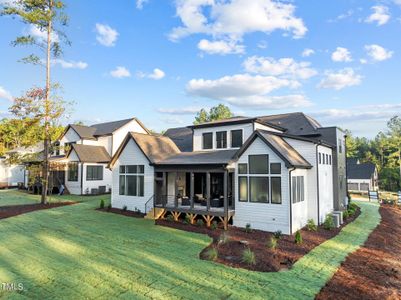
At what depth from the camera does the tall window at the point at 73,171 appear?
1159 inches

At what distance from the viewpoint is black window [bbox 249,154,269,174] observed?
49.0 feet

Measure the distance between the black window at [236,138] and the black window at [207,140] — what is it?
1.82 meters

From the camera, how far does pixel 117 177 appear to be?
69.2 ft

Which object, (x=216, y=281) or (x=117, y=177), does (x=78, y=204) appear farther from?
(x=216, y=281)

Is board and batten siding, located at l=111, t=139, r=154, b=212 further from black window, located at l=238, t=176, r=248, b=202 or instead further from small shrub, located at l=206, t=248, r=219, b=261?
small shrub, located at l=206, t=248, r=219, b=261

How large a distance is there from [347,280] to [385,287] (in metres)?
1.13

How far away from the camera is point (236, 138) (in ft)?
64.2

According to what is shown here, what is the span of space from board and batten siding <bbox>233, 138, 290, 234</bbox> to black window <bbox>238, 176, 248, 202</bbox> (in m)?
0.19

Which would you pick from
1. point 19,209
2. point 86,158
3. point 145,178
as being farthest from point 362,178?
point 19,209

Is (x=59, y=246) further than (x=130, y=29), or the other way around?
(x=130, y=29)

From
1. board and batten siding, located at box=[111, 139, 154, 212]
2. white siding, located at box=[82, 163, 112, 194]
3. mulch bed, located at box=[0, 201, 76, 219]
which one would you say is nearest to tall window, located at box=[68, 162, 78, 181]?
white siding, located at box=[82, 163, 112, 194]

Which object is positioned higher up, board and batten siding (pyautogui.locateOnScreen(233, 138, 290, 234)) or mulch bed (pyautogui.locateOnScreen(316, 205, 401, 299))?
board and batten siding (pyautogui.locateOnScreen(233, 138, 290, 234))

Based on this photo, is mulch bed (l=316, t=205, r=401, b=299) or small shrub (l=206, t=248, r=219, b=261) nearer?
mulch bed (l=316, t=205, r=401, b=299)

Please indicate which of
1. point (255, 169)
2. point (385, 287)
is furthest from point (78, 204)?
point (385, 287)
